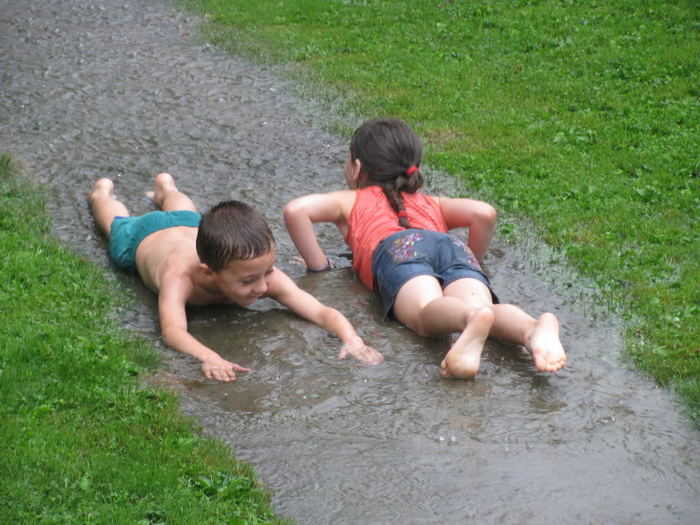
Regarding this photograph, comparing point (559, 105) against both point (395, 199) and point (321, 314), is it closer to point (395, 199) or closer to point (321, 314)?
point (395, 199)

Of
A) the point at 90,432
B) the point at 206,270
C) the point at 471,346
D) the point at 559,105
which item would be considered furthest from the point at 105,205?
the point at 559,105

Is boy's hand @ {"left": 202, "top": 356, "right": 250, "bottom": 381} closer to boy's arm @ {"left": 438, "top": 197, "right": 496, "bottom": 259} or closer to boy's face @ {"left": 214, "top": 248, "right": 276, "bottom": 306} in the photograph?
boy's face @ {"left": 214, "top": 248, "right": 276, "bottom": 306}

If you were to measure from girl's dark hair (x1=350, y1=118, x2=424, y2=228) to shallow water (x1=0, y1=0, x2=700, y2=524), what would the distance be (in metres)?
0.68

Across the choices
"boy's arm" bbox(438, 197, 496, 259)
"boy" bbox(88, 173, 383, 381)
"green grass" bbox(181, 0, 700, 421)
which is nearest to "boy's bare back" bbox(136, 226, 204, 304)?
"boy" bbox(88, 173, 383, 381)

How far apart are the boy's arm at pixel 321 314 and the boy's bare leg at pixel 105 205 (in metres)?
1.68

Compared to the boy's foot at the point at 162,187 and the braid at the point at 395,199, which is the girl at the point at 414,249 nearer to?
the braid at the point at 395,199

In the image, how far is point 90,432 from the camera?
4.38 metres

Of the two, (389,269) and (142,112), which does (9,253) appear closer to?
(389,269)

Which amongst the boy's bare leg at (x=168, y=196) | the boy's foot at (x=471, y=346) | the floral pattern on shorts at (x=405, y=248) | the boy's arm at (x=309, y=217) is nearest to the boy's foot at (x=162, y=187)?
the boy's bare leg at (x=168, y=196)

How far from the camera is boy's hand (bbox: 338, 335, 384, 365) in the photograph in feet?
17.4

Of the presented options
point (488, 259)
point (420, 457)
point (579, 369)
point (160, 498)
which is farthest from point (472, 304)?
point (160, 498)

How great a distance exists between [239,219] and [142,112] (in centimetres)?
482

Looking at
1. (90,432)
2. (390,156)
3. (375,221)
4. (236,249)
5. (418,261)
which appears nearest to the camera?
(90,432)

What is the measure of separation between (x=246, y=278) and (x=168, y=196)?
2182 millimetres
